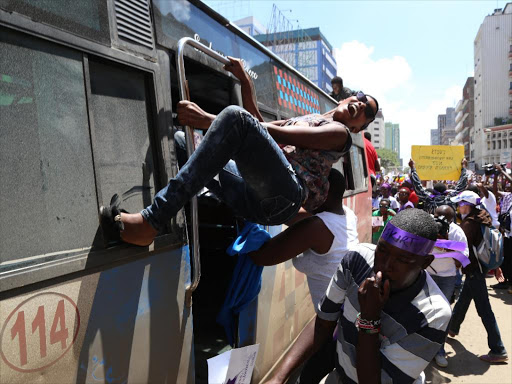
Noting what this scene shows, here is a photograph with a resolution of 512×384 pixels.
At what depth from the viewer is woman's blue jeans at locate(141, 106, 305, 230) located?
69.3 inches

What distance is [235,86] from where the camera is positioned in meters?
2.80

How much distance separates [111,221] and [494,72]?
80494mm

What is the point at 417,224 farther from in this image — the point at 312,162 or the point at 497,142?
the point at 497,142

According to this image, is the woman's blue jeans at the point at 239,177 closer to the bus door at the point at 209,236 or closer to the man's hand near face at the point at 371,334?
the bus door at the point at 209,236

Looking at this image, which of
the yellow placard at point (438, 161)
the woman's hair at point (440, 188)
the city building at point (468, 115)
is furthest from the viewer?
the city building at point (468, 115)

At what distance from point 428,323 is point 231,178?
1.24 metres

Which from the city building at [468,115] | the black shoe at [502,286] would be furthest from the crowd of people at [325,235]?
the city building at [468,115]

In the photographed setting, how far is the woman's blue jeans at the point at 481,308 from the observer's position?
4.60 m

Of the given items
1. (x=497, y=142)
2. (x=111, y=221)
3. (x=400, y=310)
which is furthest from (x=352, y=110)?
(x=497, y=142)

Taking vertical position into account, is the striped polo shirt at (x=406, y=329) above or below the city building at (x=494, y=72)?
below

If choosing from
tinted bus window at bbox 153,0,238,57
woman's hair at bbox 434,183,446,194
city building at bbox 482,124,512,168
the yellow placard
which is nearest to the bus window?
woman's hair at bbox 434,183,446,194

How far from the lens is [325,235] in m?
2.45

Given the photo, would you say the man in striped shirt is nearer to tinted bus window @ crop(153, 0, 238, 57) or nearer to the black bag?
tinted bus window @ crop(153, 0, 238, 57)

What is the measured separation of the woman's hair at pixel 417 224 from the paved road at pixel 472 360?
3.19 metres
